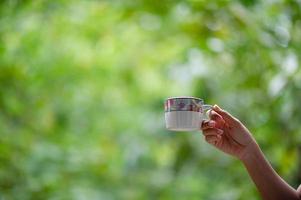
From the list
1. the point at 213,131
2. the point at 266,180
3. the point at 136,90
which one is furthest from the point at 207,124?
the point at 136,90

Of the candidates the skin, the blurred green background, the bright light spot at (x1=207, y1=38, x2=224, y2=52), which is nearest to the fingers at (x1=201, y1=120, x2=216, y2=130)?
the skin

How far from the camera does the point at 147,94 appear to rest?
5070mm

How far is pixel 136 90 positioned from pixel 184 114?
386 cm

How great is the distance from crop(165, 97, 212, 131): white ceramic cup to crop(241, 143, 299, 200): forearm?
0.12 metres

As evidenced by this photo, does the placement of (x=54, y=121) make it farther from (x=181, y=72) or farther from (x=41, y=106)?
(x=181, y=72)

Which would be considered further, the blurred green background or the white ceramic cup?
the blurred green background

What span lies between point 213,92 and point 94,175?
1041 mm

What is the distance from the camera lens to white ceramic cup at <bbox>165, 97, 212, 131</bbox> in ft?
3.59

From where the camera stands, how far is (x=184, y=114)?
1.09 m

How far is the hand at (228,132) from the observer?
110 centimetres

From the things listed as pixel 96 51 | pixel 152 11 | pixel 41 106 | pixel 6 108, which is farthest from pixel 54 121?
pixel 152 11

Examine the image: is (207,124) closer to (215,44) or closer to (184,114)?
(184,114)

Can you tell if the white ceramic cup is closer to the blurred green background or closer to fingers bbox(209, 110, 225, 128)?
fingers bbox(209, 110, 225, 128)

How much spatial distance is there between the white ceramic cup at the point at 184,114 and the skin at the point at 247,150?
0.07ft
